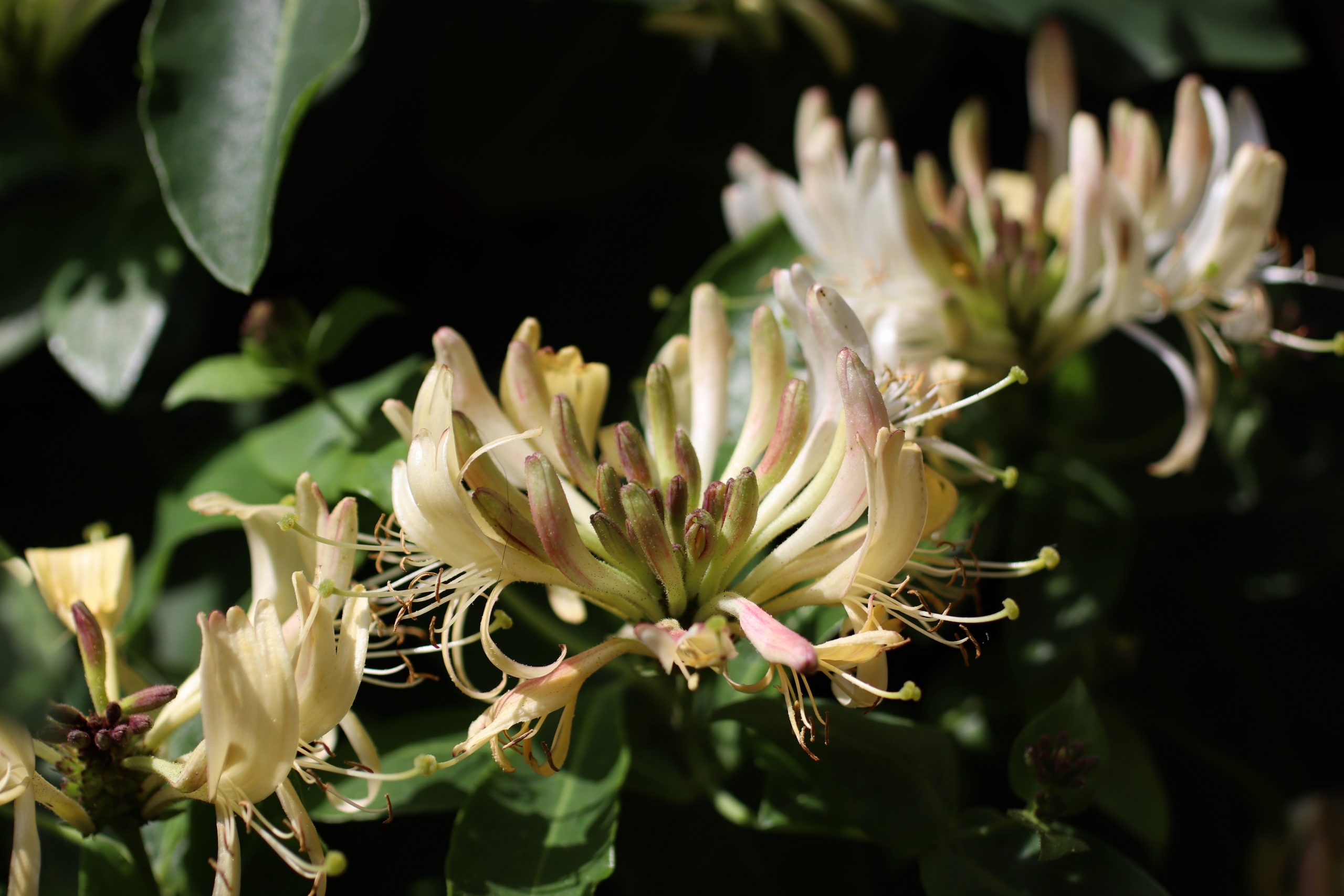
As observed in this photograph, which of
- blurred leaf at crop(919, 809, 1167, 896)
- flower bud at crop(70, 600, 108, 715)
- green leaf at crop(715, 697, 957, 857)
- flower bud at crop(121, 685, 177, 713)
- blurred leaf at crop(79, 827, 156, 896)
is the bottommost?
blurred leaf at crop(919, 809, 1167, 896)

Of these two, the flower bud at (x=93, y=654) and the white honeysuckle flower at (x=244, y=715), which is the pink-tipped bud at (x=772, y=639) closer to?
the white honeysuckle flower at (x=244, y=715)

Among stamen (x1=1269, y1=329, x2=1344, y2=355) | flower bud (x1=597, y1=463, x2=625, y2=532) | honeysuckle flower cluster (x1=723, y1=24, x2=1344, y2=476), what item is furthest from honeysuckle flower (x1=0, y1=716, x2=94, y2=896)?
stamen (x1=1269, y1=329, x2=1344, y2=355)

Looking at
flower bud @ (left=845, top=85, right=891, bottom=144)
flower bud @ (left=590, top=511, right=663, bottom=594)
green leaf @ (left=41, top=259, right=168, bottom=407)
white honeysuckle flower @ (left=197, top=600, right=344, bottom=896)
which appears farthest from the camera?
flower bud @ (left=845, top=85, right=891, bottom=144)

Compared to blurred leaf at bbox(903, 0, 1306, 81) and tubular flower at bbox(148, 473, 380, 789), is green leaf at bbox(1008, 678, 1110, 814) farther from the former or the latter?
blurred leaf at bbox(903, 0, 1306, 81)

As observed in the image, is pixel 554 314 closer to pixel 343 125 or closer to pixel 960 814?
pixel 343 125

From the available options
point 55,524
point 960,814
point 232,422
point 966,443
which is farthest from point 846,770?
point 55,524

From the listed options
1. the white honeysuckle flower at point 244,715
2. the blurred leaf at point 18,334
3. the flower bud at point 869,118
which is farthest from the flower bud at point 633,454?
the blurred leaf at point 18,334
